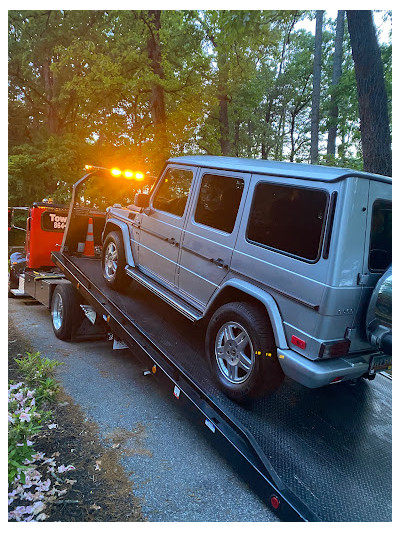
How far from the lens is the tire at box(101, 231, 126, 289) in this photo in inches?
177

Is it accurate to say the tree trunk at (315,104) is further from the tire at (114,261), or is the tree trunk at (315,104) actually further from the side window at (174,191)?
the tire at (114,261)

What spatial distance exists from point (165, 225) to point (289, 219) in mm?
1576

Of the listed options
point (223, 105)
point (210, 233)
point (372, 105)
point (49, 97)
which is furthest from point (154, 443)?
point (223, 105)

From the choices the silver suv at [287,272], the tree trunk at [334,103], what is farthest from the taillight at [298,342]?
the tree trunk at [334,103]

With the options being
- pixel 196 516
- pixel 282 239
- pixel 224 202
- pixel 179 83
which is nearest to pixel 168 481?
pixel 196 516

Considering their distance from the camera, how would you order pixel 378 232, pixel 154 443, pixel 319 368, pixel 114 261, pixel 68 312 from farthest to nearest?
1. pixel 68 312
2. pixel 114 261
3. pixel 154 443
4. pixel 378 232
5. pixel 319 368

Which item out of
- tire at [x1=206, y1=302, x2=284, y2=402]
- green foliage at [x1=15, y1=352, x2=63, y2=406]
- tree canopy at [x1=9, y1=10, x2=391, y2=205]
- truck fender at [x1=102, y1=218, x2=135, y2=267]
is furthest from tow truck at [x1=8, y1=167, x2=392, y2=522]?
tree canopy at [x1=9, y1=10, x2=391, y2=205]

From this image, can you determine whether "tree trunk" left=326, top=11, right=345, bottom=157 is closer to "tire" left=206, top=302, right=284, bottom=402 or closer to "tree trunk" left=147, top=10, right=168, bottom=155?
"tree trunk" left=147, top=10, right=168, bottom=155

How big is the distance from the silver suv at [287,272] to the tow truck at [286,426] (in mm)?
251

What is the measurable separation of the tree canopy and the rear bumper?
5172mm

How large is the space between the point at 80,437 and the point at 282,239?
7.35 feet

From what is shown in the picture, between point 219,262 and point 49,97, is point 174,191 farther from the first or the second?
point 49,97

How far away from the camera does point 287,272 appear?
260 centimetres

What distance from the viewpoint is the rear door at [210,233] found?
10.2ft
